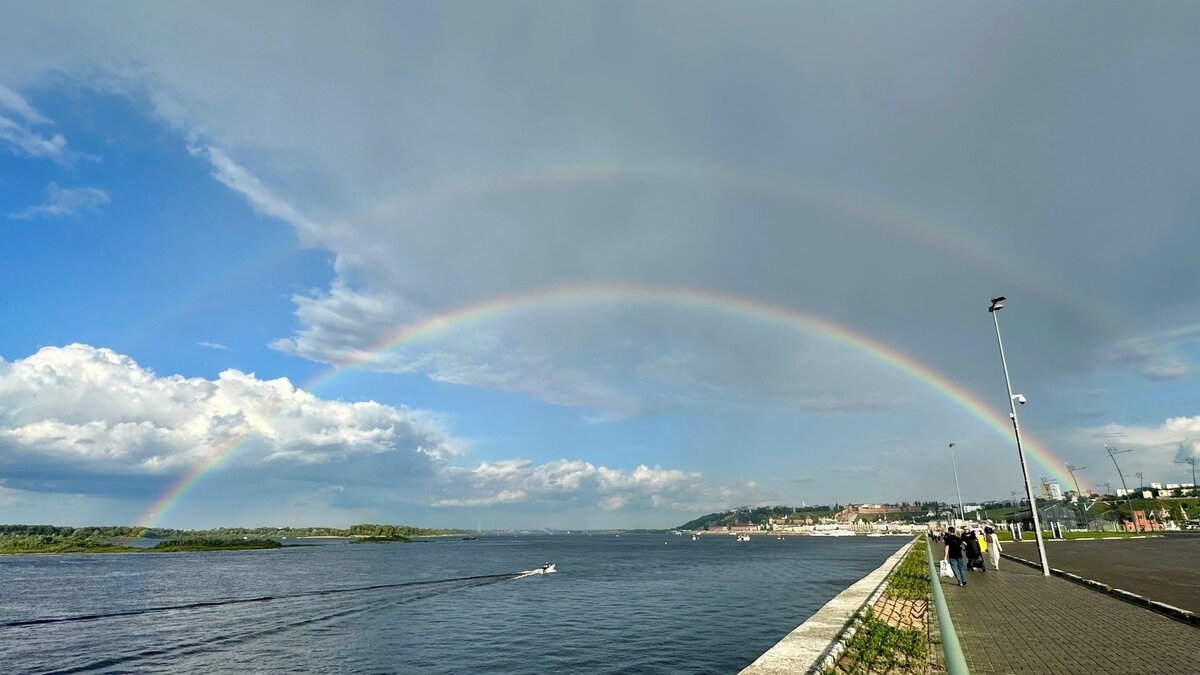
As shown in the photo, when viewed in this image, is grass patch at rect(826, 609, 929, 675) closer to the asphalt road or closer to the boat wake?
the asphalt road

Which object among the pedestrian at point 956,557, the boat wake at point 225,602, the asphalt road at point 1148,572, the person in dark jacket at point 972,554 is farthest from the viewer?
the boat wake at point 225,602

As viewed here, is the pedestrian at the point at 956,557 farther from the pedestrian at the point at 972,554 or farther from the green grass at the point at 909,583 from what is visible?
the pedestrian at the point at 972,554

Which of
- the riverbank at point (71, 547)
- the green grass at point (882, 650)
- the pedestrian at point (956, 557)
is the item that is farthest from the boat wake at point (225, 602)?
the riverbank at point (71, 547)

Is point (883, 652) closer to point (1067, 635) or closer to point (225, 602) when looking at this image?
point (1067, 635)

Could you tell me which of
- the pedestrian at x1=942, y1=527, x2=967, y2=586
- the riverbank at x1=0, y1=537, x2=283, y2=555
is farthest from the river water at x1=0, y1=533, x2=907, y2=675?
the riverbank at x1=0, y1=537, x2=283, y2=555

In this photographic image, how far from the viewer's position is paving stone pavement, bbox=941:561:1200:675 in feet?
33.6

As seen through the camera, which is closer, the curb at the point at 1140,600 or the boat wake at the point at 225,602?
the curb at the point at 1140,600

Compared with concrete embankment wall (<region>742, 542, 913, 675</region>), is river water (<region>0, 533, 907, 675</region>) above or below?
below

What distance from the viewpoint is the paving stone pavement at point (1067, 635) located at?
10250 millimetres

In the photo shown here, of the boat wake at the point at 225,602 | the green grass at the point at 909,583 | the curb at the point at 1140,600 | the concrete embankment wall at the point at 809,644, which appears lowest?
the boat wake at the point at 225,602

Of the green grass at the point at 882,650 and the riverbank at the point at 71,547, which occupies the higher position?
Result: the green grass at the point at 882,650

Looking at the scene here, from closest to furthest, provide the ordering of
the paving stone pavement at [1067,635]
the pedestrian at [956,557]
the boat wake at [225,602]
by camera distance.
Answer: the paving stone pavement at [1067,635]
the pedestrian at [956,557]
the boat wake at [225,602]

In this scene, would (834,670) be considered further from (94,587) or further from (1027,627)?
(94,587)

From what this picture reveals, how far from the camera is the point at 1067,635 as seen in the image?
41.9 feet
